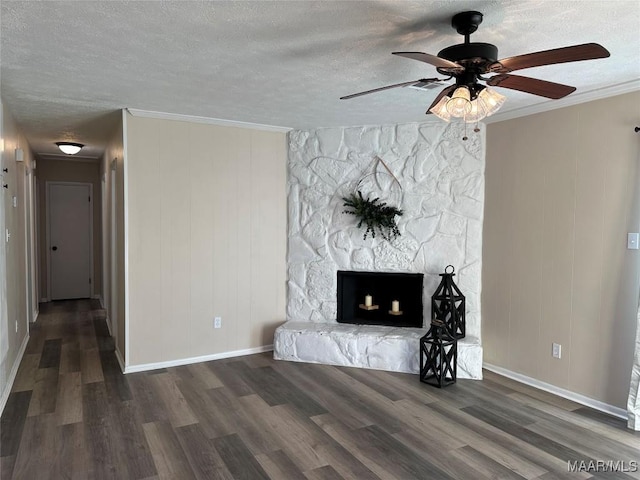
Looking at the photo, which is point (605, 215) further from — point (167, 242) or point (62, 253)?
point (62, 253)

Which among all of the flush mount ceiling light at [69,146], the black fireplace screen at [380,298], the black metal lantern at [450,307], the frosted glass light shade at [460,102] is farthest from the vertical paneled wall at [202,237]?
the frosted glass light shade at [460,102]

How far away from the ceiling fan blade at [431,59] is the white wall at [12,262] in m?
3.02

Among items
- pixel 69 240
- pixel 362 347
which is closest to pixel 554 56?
pixel 362 347

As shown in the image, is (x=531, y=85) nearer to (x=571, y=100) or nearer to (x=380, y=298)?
(x=571, y=100)

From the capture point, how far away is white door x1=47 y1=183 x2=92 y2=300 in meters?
7.35

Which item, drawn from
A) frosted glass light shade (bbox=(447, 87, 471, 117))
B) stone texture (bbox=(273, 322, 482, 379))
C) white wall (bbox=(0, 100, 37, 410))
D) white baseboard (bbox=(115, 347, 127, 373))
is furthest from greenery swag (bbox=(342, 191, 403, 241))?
white wall (bbox=(0, 100, 37, 410))

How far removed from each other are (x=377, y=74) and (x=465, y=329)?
2473 millimetres

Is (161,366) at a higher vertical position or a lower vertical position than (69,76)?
Result: lower

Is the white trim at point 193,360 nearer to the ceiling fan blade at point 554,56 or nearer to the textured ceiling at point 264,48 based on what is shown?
the textured ceiling at point 264,48

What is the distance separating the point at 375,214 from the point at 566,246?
1.69m

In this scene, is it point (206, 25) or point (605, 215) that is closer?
point (206, 25)

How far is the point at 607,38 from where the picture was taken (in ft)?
7.64

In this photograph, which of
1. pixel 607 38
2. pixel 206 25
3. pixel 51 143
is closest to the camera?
pixel 206 25

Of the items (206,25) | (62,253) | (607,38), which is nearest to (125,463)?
(206,25)
